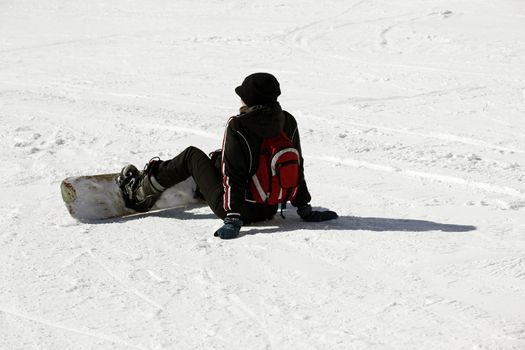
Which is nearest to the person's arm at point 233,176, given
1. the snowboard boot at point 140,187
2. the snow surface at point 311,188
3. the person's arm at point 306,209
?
the snow surface at point 311,188

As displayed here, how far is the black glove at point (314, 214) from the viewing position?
4.98 m

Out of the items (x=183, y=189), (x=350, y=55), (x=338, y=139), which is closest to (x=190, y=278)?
(x=183, y=189)

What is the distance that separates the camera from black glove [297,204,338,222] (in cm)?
498

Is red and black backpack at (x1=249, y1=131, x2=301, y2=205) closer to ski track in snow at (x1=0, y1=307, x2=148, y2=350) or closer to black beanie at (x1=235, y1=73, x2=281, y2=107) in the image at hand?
black beanie at (x1=235, y1=73, x2=281, y2=107)

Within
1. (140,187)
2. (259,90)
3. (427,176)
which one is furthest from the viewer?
(427,176)

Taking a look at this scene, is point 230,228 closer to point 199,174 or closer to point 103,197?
point 199,174

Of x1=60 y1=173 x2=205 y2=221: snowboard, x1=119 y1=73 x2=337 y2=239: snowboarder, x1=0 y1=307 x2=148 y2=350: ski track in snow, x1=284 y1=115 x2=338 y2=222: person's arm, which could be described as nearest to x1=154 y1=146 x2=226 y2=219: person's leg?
x1=119 y1=73 x2=337 y2=239: snowboarder

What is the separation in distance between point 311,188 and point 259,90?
61.6 inches

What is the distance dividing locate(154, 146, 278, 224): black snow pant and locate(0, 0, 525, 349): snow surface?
0.14 m

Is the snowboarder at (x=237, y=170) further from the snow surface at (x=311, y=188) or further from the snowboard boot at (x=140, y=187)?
the snow surface at (x=311, y=188)

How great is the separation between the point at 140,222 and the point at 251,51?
7.14 meters

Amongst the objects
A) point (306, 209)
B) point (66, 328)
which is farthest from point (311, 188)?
point (66, 328)

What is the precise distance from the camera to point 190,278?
4020 millimetres

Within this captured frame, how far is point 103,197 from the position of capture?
529cm
